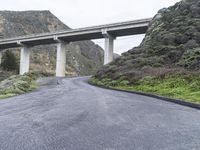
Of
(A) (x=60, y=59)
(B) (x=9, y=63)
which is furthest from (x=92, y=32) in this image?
(B) (x=9, y=63)

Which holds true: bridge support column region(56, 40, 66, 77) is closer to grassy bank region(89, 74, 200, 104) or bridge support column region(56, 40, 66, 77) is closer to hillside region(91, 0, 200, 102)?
Answer: hillside region(91, 0, 200, 102)

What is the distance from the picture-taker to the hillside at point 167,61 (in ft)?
69.9

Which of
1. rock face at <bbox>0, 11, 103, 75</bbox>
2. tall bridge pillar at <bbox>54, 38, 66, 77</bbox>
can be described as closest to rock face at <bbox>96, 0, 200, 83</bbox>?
tall bridge pillar at <bbox>54, 38, 66, 77</bbox>

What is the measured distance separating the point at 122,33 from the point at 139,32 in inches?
117

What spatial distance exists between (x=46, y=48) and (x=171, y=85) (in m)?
78.9

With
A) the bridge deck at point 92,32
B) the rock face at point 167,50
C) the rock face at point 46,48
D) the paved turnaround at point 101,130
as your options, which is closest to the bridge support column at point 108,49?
the bridge deck at point 92,32

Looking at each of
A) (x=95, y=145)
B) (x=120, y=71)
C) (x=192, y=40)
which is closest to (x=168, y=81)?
(x=120, y=71)

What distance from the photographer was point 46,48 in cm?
9600

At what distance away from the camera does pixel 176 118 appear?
10.4 metres

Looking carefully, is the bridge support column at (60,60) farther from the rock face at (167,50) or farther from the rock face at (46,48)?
the rock face at (46,48)

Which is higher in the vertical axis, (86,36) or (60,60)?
(86,36)

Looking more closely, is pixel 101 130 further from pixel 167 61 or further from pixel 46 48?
pixel 46 48

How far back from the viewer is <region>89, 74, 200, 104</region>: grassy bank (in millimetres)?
17656

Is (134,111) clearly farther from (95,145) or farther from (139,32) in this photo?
(139,32)
